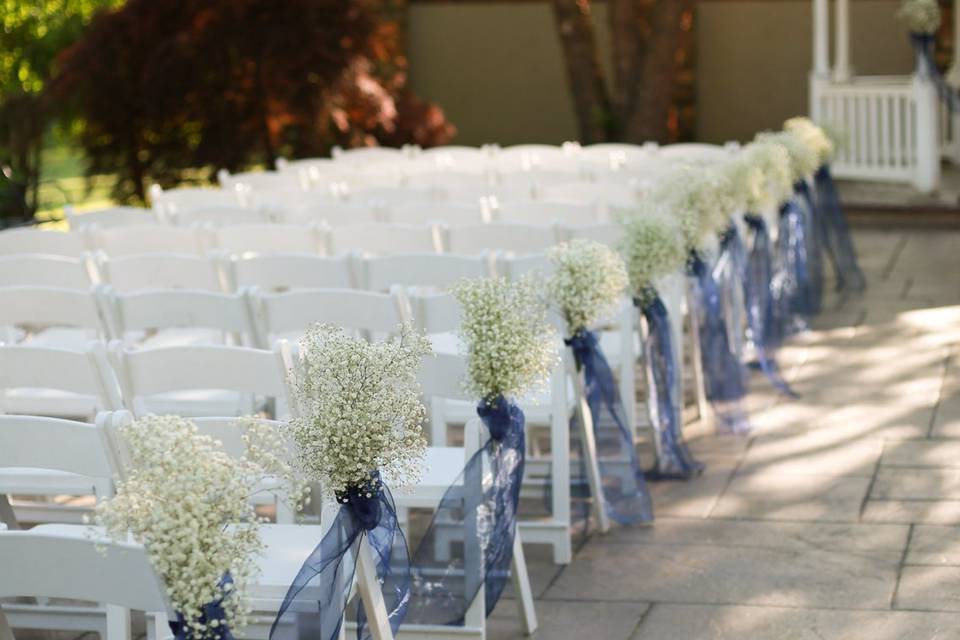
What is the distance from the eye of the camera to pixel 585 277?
15.6ft

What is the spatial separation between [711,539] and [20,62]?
45.9 ft

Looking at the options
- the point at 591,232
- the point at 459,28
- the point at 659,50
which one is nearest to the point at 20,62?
the point at 459,28

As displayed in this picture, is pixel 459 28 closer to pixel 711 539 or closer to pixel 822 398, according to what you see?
pixel 822 398

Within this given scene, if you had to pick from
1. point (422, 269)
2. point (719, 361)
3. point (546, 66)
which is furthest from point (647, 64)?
point (422, 269)

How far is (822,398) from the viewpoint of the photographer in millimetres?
7047

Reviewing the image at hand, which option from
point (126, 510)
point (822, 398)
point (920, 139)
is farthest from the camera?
point (920, 139)

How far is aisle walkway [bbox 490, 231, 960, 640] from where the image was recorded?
14.8 ft

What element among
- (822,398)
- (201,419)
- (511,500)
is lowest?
(822,398)

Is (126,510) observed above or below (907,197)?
above

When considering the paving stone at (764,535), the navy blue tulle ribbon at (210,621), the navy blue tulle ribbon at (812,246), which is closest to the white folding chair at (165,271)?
the paving stone at (764,535)

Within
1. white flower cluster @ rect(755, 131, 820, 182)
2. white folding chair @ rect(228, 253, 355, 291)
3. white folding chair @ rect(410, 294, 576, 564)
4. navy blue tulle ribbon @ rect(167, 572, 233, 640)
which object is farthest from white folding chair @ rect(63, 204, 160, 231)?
navy blue tulle ribbon @ rect(167, 572, 233, 640)

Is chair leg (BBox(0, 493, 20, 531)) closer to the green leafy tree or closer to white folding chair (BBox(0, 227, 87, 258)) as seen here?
white folding chair (BBox(0, 227, 87, 258))

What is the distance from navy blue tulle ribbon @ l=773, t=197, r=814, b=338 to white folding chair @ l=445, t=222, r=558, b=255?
7.19 feet

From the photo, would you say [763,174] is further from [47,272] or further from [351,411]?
[351,411]
